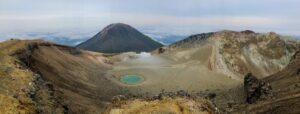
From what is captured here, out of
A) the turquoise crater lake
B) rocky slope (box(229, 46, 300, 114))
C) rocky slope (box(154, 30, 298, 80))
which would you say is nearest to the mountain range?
rocky slope (box(154, 30, 298, 80))

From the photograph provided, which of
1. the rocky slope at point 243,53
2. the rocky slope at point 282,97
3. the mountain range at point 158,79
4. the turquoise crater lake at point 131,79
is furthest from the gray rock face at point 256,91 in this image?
the rocky slope at point 243,53

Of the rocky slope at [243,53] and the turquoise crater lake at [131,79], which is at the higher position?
the rocky slope at [243,53]

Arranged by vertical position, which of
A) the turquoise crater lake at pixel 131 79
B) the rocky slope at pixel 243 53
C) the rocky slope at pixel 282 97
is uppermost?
the rocky slope at pixel 282 97

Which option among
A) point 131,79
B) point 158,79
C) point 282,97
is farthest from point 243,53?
point 282,97

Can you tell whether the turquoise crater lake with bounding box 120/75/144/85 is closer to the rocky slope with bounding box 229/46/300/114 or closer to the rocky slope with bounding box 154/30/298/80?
the rocky slope with bounding box 154/30/298/80

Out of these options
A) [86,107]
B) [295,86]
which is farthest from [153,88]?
[295,86]

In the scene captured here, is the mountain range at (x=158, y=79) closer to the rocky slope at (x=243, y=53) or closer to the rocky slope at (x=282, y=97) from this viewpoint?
the rocky slope at (x=243, y=53)

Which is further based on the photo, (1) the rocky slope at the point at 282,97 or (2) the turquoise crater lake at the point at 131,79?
(2) the turquoise crater lake at the point at 131,79
